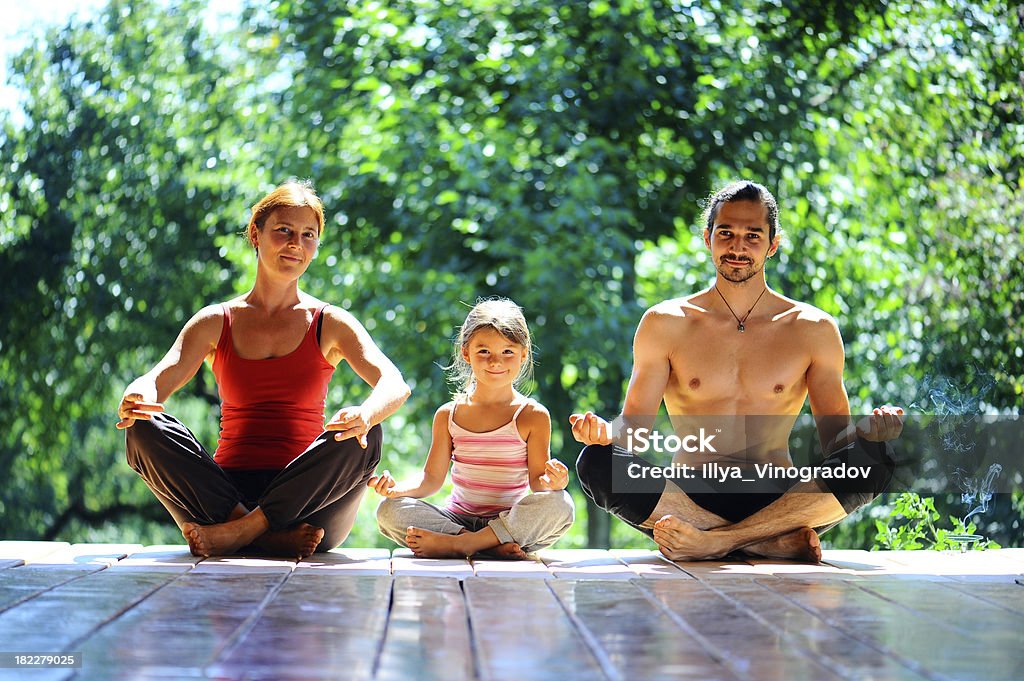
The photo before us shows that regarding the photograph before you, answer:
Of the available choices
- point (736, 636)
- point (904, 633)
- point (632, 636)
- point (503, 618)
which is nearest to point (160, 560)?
point (503, 618)

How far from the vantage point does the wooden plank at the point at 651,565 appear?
2680mm

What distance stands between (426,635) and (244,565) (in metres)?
0.99

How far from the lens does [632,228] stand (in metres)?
7.25

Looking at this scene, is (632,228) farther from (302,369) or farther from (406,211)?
(302,369)

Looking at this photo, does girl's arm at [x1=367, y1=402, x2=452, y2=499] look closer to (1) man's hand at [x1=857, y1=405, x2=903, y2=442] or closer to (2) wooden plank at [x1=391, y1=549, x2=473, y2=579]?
(2) wooden plank at [x1=391, y1=549, x2=473, y2=579]

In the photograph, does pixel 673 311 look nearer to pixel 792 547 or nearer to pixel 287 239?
pixel 792 547

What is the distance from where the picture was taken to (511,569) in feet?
9.07

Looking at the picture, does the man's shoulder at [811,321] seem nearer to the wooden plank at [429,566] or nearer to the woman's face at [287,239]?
the wooden plank at [429,566]

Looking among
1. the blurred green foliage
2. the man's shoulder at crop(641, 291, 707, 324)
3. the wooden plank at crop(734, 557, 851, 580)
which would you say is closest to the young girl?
the man's shoulder at crop(641, 291, 707, 324)

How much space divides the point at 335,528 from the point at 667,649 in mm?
1471

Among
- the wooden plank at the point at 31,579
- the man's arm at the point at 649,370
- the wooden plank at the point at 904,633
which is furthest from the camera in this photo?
the man's arm at the point at 649,370

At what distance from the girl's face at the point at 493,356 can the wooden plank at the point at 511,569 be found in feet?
1.65

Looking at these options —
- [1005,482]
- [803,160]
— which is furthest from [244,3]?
[1005,482]

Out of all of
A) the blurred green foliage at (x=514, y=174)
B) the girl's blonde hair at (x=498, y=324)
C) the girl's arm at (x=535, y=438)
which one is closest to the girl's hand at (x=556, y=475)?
the girl's arm at (x=535, y=438)
